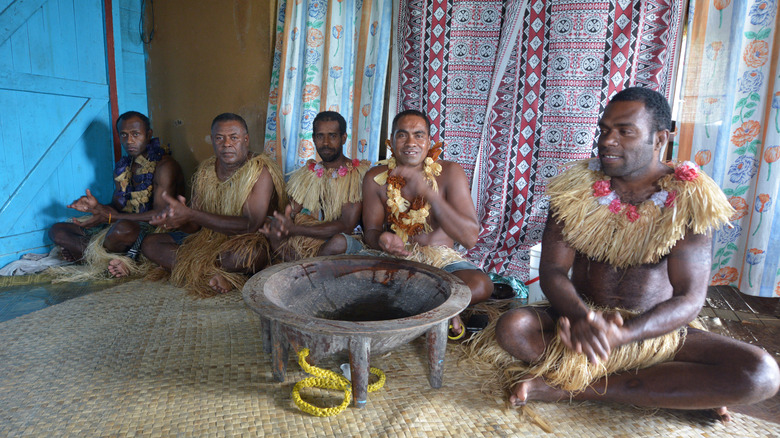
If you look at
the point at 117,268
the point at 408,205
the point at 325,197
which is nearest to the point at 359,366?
the point at 408,205

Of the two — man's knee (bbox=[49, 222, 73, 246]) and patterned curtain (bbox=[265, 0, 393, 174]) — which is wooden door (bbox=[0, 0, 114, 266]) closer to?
man's knee (bbox=[49, 222, 73, 246])

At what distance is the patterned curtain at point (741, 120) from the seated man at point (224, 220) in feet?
8.75

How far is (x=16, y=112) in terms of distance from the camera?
3.41 meters

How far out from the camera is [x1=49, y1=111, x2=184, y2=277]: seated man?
11.2 feet

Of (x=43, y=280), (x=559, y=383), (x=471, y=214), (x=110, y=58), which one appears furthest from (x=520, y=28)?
(x=43, y=280)

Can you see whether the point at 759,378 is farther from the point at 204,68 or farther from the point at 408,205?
the point at 204,68

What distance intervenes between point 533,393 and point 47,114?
12.9ft

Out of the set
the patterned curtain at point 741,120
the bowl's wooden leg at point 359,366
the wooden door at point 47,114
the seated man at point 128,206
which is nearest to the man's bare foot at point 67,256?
the seated man at point 128,206

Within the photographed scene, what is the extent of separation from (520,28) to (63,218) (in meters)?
3.79

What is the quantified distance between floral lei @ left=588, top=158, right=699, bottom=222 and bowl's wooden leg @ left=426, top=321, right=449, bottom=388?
0.84 meters

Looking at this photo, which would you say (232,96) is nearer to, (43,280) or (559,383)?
(43,280)

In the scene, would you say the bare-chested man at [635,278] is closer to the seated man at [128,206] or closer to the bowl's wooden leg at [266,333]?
the bowl's wooden leg at [266,333]

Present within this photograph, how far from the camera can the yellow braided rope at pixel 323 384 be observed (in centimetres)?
170

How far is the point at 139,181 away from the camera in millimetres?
3635
